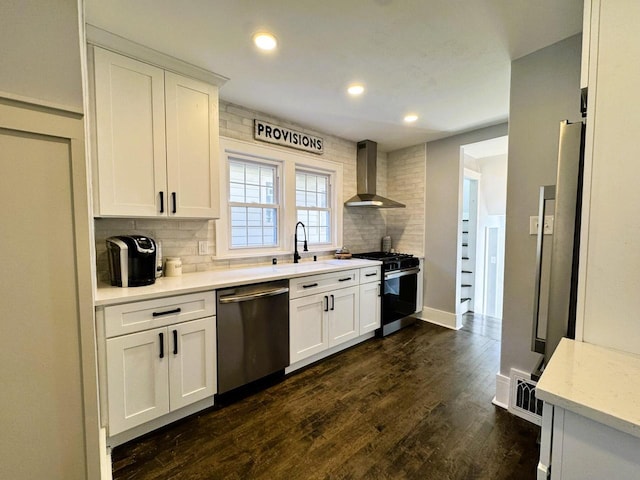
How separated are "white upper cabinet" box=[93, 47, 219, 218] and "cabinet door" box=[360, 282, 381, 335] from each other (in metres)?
1.84

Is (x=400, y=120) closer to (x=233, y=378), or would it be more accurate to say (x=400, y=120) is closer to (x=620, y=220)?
(x=620, y=220)

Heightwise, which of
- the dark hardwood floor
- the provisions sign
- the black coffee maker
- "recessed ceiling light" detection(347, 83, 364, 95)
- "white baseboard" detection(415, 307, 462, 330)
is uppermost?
"recessed ceiling light" detection(347, 83, 364, 95)

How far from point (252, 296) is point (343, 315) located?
1161 mm

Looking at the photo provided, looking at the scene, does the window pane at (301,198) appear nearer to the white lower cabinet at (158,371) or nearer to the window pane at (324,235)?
the window pane at (324,235)

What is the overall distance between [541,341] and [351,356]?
73.6 inches

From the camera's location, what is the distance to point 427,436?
69.6 inches

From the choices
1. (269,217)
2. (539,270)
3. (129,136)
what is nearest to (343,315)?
(269,217)

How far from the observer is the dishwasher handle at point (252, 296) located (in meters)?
2.00

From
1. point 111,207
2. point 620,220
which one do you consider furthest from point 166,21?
point 620,220

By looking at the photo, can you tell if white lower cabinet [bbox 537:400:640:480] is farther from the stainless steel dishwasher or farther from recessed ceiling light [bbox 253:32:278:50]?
recessed ceiling light [bbox 253:32:278:50]

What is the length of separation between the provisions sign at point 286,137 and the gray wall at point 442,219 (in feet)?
5.46

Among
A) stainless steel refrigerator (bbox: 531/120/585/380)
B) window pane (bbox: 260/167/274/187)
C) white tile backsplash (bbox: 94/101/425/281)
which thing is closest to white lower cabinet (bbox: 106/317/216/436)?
white tile backsplash (bbox: 94/101/425/281)

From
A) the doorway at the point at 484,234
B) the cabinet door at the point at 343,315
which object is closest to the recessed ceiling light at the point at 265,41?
the cabinet door at the point at 343,315

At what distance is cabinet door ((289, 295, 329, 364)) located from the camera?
2438 millimetres
